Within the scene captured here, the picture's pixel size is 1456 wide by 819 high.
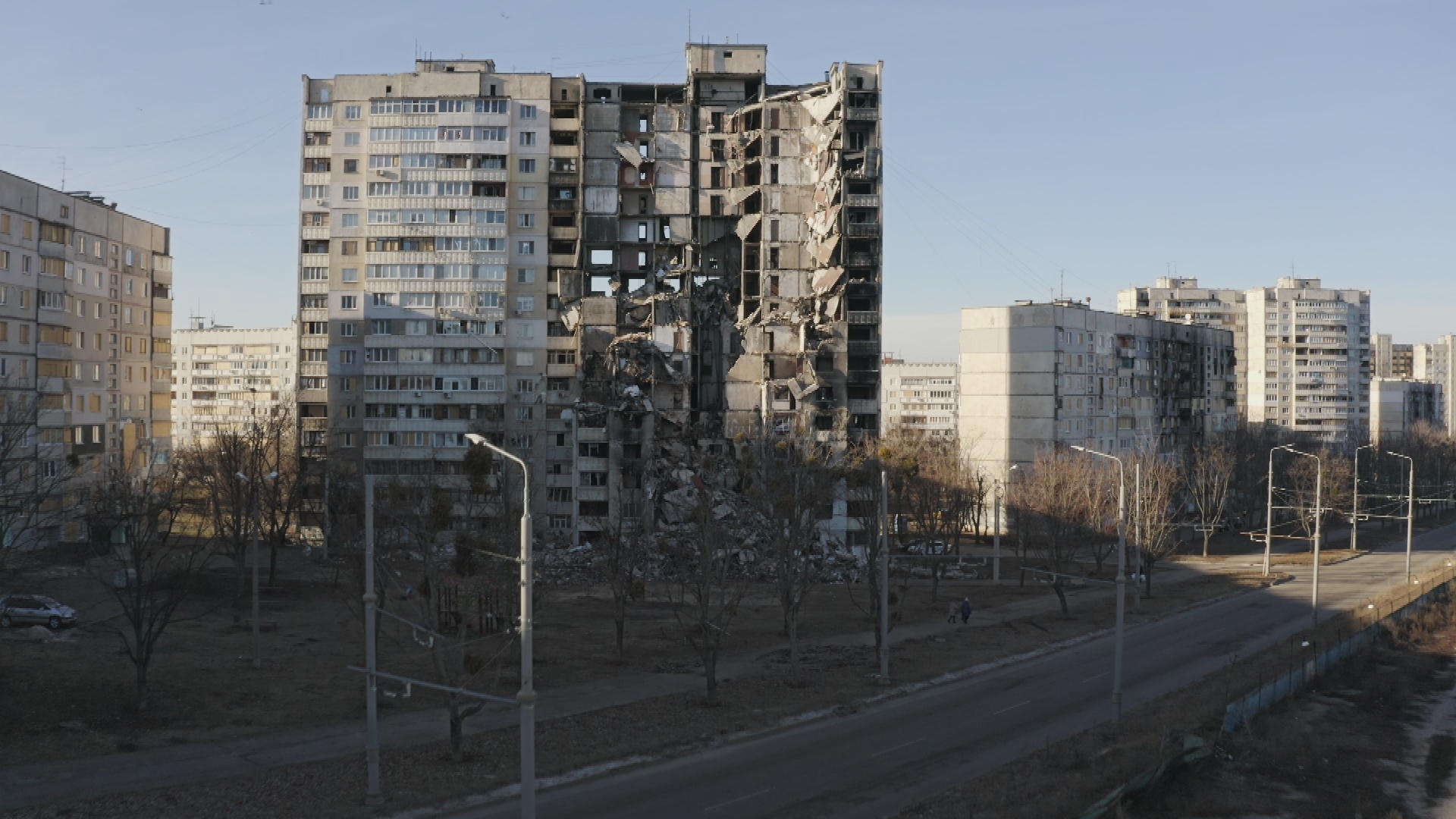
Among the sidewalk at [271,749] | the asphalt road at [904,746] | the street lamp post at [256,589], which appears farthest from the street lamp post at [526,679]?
the street lamp post at [256,589]

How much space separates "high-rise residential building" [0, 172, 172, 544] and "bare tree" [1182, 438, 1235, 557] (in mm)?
77724

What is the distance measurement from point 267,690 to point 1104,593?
49462mm

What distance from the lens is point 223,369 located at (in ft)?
589

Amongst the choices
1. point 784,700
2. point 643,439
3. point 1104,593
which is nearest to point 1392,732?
point 784,700

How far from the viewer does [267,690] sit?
129 ft

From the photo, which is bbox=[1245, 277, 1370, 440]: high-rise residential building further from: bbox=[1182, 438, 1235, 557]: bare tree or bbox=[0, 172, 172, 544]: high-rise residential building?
bbox=[0, 172, 172, 544]: high-rise residential building

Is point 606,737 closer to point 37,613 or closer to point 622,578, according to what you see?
point 622,578

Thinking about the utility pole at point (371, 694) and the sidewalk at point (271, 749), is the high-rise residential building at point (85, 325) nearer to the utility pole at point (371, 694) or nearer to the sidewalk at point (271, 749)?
the sidewalk at point (271, 749)

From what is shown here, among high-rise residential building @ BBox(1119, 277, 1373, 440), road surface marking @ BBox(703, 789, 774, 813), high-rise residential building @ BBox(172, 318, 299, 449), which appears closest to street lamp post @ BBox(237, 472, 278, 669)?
road surface marking @ BBox(703, 789, 774, 813)

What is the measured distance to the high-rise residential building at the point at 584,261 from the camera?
8688 cm

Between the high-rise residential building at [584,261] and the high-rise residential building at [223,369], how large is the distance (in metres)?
93.2

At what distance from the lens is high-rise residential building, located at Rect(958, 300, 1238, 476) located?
107 metres

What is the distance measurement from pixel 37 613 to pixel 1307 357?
573 ft

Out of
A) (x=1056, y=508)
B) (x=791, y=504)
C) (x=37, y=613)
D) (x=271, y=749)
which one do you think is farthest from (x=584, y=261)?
(x=271, y=749)
